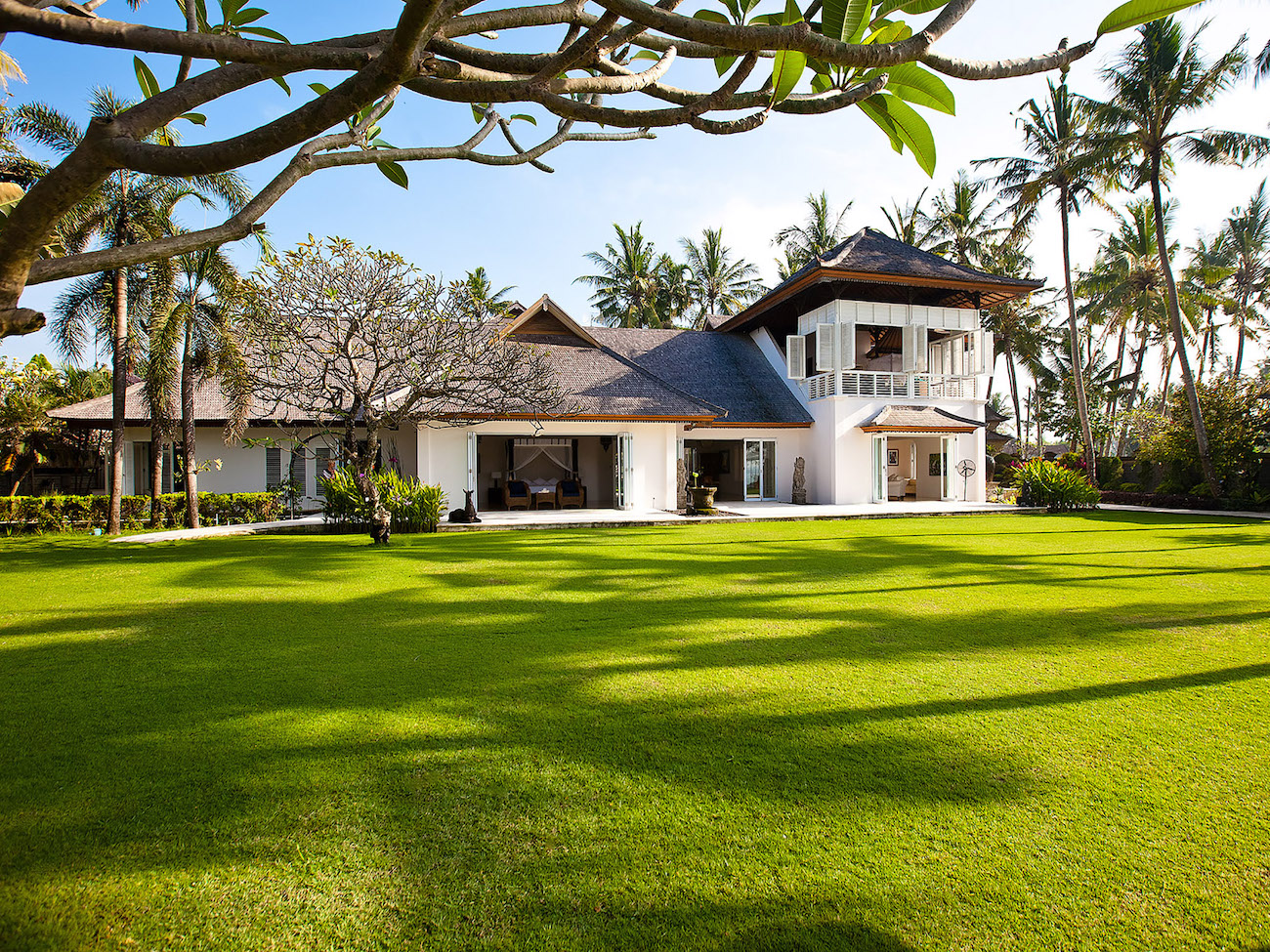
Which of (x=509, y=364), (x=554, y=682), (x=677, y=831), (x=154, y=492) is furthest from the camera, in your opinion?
(x=154, y=492)

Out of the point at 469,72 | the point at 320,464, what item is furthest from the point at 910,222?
the point at 469,72

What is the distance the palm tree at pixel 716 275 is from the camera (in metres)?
37.8

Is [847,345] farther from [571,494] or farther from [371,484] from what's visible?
[371,484]

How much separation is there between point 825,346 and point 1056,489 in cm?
716

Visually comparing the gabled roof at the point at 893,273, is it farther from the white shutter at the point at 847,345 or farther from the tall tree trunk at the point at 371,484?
the tall tree trunk at the point at 371,484

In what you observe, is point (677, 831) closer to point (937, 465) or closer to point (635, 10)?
point (635, 10)

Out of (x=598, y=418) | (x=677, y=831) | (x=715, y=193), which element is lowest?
(x=677, y=831)

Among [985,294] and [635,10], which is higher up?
[985,294]

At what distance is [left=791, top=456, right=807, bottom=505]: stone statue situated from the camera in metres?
20.7

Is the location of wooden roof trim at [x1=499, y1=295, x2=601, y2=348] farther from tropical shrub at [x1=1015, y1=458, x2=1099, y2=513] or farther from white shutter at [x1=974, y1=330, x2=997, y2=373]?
tropical shrub at [x1=1015, y1=458, x2=1099, y2=513]

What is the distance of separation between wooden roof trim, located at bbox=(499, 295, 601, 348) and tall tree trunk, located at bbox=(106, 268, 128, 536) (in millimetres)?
8558

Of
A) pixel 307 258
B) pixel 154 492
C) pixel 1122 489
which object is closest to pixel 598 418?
pixel 307 258

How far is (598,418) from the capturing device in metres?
16.6

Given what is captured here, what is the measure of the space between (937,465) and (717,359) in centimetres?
838
